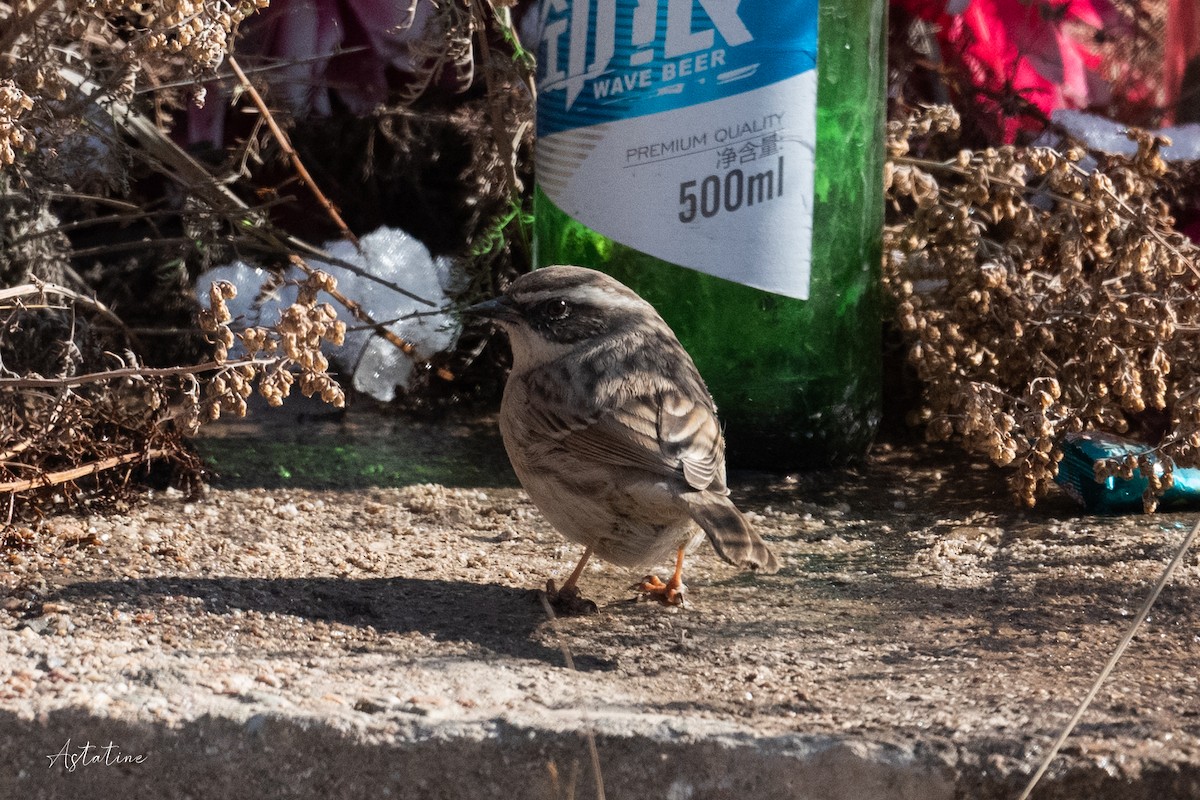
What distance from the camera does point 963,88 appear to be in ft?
14.0

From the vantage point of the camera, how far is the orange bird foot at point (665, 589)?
2.65m

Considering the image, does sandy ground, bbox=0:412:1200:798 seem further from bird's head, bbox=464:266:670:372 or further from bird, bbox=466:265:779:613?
bird's head, bbox=464:266:670:372

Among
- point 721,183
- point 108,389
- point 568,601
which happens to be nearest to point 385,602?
point 568,601

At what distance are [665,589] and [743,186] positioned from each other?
43.3 inches

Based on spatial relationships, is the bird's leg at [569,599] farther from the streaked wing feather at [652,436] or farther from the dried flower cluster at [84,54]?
the dried flower cluster at [84,54]

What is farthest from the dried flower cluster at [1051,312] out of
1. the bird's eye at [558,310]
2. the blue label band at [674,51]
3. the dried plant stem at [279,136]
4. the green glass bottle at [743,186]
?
the dried plant stem at [279,136]

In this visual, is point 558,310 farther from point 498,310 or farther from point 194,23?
point 194,23

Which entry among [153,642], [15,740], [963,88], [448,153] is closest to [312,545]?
[153,642]

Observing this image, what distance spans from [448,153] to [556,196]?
1043mm

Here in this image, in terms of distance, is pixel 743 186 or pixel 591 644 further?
pixel 743 186

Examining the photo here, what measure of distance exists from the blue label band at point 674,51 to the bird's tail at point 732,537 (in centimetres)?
124

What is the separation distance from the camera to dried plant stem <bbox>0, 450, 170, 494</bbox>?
8.86 ft

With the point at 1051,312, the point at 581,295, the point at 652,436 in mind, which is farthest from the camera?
the point at 1051,312

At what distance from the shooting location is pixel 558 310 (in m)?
2.98
